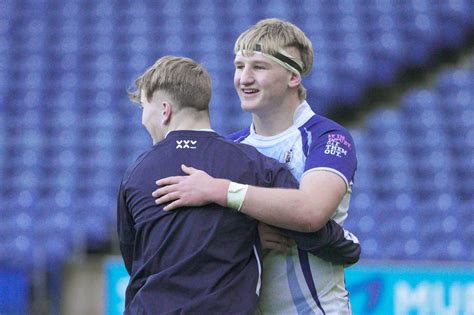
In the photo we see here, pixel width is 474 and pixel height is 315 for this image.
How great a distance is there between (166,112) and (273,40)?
51 centimetres

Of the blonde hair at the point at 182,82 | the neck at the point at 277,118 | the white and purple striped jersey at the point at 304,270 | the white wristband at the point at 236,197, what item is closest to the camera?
the white wristband at the point at 236,197

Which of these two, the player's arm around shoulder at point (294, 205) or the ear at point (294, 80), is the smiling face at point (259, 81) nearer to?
the ear at point (294, 80)

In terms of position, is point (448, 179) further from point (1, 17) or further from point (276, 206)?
point (276, 206)

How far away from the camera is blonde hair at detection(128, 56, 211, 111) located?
3047mm

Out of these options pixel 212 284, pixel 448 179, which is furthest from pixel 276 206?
pixel 448 179

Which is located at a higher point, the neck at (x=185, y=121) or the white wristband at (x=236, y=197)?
the neck at (x=185, y=121)

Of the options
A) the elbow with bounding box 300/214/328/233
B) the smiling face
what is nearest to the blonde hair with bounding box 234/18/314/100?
the smiling face

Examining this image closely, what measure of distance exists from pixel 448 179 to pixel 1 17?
6.12 metres

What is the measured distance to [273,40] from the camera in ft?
10.9

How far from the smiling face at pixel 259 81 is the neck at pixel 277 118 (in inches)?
1.8

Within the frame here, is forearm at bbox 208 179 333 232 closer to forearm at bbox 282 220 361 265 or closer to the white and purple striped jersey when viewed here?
forearm at bbox 282 220 361 265

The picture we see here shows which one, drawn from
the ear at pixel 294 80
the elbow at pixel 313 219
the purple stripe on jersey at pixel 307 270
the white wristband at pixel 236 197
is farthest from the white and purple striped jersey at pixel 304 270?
the white wristband at pixel 236 197

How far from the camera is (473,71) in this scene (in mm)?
11344

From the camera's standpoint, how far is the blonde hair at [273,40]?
331 centimetres
